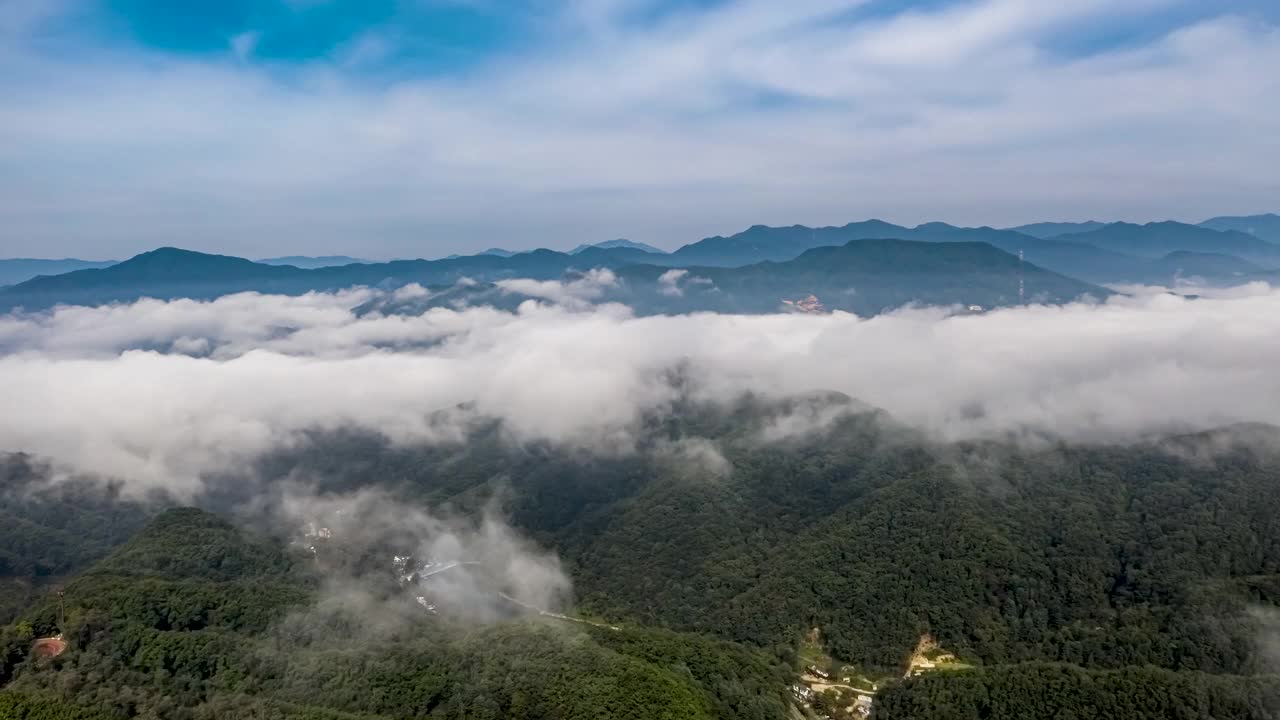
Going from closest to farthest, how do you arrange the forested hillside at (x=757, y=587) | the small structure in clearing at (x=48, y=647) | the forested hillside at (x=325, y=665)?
the forested hillside at (x=325, y=665), the small structure in clearing at (x=48, y=647), the forested hillside at (x=757, y=587)

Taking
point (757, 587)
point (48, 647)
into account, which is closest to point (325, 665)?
point (48, 647)

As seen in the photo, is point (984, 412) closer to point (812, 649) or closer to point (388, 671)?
point (812, 649)

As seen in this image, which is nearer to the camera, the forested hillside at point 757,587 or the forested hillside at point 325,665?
the forested hillside at point 325,665

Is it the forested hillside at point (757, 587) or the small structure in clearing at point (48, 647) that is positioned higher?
the small structure in clearing at point (48, 647)

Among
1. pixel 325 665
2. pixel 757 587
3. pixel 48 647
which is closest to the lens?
pixel 48 647

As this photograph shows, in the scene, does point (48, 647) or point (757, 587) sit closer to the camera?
point (48, 647)

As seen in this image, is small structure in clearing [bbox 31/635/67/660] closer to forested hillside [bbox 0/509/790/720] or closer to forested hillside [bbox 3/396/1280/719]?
forested hillside [bbox 0/509/790/720]

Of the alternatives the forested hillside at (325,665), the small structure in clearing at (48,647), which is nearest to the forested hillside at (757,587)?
the forested hillside at (325,665)

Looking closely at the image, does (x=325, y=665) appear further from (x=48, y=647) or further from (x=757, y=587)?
(x=757, y=587)

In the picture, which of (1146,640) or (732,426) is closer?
(1146,640)

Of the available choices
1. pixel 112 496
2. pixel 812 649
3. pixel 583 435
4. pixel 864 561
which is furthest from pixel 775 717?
pixel 112 496

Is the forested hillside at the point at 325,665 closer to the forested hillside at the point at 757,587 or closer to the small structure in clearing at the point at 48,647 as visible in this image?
the forested hillside at the point at 757,587
